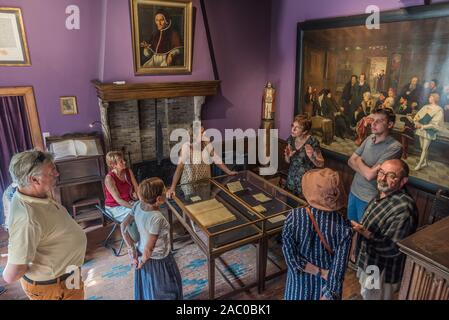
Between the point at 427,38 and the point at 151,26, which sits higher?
the point at 151,26

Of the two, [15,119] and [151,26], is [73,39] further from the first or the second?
[15,119]

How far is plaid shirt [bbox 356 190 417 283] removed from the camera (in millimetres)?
1884

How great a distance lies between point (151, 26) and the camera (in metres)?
3.90

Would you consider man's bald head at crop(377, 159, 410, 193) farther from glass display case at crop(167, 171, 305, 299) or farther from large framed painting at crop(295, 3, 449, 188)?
large framed painting at crop(295, 3, 449, 188)

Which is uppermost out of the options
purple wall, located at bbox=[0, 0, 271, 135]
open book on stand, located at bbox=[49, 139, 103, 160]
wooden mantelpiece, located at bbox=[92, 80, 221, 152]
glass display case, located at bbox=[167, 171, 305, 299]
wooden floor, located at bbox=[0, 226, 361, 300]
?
purple wall, located at bbox=[0, 0, 271, 135]

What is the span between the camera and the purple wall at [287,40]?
397 cm

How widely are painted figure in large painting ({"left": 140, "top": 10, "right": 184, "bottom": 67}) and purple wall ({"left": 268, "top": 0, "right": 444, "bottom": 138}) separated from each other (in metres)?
1.54

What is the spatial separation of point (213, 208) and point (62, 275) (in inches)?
53.1

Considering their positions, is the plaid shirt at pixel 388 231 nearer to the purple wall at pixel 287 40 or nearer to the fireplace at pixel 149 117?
the purple wall at pixel 287 40

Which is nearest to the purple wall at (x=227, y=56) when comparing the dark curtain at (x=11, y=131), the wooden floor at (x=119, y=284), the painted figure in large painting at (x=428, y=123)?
the dark curtain at (x=11, y=131)

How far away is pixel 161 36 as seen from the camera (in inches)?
157

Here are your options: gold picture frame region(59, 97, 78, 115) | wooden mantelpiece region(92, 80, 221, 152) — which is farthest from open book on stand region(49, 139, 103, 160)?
gold picture frame region(59, 97, 78, 115)

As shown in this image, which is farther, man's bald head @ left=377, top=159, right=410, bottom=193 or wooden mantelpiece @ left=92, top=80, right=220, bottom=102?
wooden mantelpiece @ left=92, top=80, right=220, bottom=102
